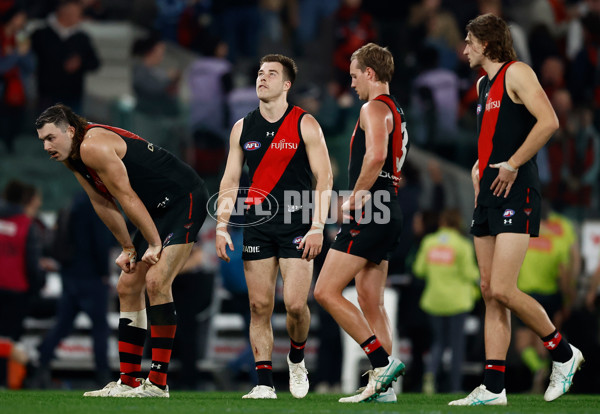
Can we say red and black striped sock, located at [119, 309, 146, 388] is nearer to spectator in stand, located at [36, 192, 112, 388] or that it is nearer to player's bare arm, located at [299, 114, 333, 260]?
player's bare arm, located at [299, 114, 333, 260]

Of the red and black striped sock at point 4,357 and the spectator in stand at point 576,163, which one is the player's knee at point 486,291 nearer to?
the red and black striped sock at point 4,357

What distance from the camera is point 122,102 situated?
14.5 m

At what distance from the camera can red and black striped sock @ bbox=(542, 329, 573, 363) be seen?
677 cm

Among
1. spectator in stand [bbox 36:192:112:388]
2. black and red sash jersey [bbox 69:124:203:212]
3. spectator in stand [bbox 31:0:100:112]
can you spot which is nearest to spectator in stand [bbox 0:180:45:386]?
spectator in stand [bbox 36:192:112:388]

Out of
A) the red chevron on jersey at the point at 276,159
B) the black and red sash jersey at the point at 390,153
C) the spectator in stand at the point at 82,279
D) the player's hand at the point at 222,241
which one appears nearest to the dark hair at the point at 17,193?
the spectator in stand at the point at 82,279

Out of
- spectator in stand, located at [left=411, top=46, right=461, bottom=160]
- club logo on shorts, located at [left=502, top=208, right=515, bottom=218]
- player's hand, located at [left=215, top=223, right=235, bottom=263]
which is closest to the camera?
club logo on shorts, located at [left=502, top=208, right=515, bottom=218]

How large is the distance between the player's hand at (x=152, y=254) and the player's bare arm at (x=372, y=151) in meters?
1.42

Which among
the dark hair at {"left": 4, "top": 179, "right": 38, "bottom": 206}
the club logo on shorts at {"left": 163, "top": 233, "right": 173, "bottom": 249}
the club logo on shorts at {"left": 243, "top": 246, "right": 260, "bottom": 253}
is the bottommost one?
the club logo on shorts at {"left": 243, "top": 246, "right": 260, "bottom": 253}

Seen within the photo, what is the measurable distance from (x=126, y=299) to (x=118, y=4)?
1192 cm

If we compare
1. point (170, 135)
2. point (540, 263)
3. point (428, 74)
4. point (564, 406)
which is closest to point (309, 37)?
point (428, 74)

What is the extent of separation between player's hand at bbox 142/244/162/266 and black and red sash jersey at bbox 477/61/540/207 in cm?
238

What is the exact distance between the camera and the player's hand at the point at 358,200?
7086mm

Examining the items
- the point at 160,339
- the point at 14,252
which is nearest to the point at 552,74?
the point at 14,252

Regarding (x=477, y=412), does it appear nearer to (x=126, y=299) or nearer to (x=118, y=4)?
(x=126, y=299)
